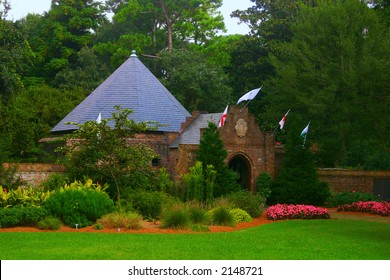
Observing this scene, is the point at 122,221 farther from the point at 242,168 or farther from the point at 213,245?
the point at 242,168

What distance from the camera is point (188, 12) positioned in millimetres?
67438

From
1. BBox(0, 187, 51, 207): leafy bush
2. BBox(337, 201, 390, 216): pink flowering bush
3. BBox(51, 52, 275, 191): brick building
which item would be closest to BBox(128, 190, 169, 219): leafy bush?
BBox(0, 187, 51, 207): leafy bush

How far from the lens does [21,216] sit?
2242 centimetres

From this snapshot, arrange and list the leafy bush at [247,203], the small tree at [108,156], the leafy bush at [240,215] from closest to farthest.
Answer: the leafy bush at [240,215]
the leafy bush at [247,203]
the small tree at [108,156]

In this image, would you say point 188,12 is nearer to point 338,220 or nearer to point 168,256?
point 338,220

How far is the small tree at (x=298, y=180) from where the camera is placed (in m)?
31.7

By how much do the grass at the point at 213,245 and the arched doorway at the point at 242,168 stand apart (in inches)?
488

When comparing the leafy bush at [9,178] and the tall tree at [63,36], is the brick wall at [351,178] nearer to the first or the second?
the leafy bush at [9,178]

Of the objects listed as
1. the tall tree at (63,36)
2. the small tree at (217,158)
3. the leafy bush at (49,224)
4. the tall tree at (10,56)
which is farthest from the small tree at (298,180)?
the tall tree at (63,36)

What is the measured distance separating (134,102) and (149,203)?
503 inches

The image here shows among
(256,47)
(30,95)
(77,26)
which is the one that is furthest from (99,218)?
(77,26)

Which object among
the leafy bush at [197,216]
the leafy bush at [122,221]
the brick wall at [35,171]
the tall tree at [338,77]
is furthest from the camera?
the tall tree at [338,77]

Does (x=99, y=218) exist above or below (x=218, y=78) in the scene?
below

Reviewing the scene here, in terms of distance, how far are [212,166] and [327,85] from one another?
62.3ft
